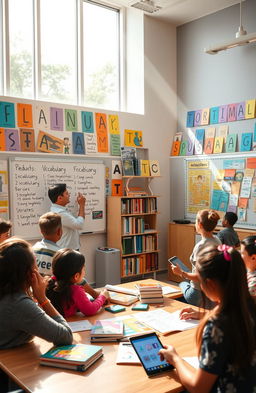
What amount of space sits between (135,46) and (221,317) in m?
5.26

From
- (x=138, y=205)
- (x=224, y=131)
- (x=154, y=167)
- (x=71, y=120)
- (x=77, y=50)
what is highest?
(x=77, y=50)

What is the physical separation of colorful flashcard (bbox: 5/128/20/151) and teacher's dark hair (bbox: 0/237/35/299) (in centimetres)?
288

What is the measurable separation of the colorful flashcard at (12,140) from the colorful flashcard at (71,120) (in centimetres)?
70

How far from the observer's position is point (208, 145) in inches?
224

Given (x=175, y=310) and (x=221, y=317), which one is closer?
(x=221, y=317)

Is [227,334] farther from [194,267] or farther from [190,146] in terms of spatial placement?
[190,146]

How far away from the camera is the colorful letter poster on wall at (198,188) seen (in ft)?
18.6

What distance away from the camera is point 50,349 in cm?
182

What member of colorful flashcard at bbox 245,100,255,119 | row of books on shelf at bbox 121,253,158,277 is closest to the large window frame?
colorful flashcard at bbox 245,100,255,119

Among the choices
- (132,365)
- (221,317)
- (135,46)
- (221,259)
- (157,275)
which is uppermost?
(135,46)

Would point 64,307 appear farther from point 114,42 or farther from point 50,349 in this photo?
point 114,42

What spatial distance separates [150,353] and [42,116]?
367 centimetres

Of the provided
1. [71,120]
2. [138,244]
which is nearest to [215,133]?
[138,244]

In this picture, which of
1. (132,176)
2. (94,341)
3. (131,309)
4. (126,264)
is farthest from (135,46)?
(94,341)
